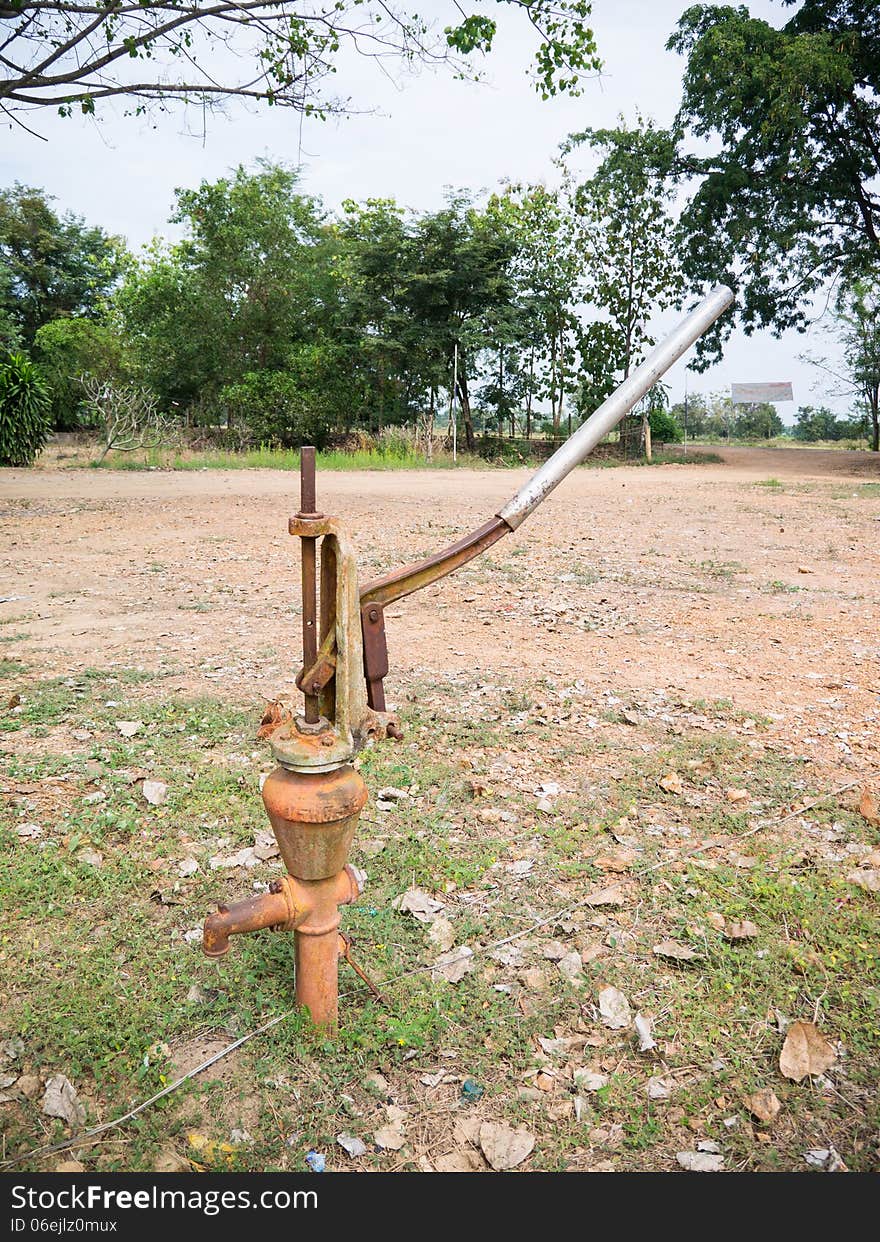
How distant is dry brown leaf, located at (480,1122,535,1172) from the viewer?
1545 mm

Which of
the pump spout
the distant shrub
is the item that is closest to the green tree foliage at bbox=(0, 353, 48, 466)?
the distant shrub

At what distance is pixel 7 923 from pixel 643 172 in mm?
22437


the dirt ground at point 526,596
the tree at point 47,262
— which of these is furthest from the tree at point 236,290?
the dirt ground at point 526,596

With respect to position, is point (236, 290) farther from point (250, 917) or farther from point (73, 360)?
point (250, 917)

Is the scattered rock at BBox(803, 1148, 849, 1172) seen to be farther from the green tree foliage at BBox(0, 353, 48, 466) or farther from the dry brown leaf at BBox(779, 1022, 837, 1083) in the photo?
the green tree foliage at BBox(0, 353, 48, 466)

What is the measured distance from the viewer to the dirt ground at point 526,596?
399 cm

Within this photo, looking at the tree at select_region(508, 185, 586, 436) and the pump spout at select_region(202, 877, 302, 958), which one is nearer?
the pump spout at select_region(202, 877, 302, 958)

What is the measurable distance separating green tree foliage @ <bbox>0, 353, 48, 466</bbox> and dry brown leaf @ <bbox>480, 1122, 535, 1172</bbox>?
15.9 metres

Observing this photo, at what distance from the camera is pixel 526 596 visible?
5.54 m

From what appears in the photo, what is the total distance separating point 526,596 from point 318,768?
408 centimetres

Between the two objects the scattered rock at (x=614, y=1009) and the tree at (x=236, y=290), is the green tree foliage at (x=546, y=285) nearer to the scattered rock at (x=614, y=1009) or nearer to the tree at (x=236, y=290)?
the tree at (x=236, y=290)

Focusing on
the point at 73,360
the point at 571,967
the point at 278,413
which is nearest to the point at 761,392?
the point at 278,413

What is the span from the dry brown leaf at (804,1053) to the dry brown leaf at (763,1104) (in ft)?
0.23

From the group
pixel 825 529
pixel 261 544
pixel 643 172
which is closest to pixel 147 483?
pixel 261 544
